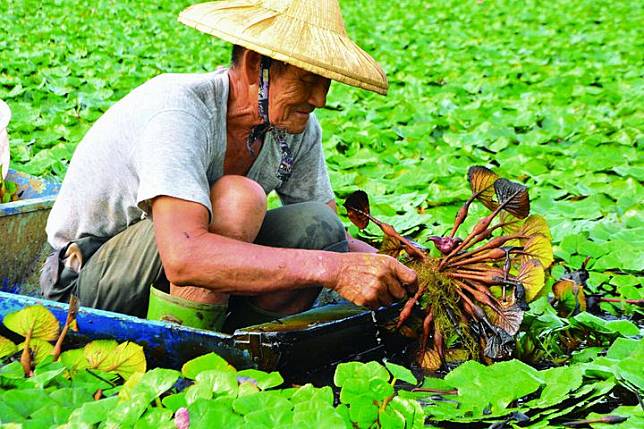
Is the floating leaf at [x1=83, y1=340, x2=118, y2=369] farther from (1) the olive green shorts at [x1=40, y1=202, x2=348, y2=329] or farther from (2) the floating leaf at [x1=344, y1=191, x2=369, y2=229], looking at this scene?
(2) the floating leaf at [x1=344, y1=191, x2=369, y2=229]

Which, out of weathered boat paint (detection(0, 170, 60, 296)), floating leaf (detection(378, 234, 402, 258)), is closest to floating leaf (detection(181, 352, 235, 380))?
floating leaf (detection(378, 234, 402, 258))

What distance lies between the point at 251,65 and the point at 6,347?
0.92 metres

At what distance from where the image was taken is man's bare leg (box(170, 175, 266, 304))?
6.92 feet

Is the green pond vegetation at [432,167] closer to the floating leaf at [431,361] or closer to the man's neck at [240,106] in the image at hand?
the floating leaf at [431,361]

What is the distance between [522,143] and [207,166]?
9.02 ft

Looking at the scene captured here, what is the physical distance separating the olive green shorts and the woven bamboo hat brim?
49 centimetres

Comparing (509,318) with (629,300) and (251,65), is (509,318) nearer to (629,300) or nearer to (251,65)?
(629,300)

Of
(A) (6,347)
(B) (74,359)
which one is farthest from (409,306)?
(A) (6,347)

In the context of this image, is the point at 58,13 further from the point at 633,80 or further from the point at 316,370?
the point at 316,370

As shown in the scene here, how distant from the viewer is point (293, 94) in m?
2.12

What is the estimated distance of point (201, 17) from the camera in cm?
211

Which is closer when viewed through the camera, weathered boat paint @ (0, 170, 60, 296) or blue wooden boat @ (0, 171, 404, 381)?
blue wooden boat @ (0, 171, 404, 381)

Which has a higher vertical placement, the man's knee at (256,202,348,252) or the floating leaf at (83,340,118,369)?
the man's knee at (256,202,348,252)

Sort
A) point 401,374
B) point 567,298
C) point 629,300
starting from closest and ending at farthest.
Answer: point 401,374 < point 567,298 < point 629,300
